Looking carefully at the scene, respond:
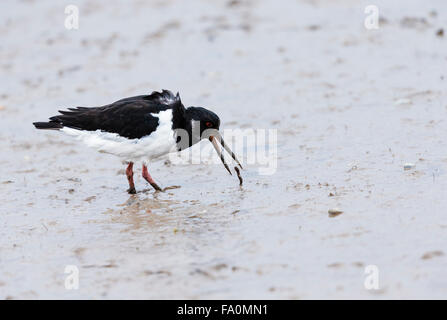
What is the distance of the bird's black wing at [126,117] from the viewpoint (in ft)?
25.8

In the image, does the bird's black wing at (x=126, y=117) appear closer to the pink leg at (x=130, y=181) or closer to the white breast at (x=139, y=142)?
A: the white breast at (x=139, y=142)

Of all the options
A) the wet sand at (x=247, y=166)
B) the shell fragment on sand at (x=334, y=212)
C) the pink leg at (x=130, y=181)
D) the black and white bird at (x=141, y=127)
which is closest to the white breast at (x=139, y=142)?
the black and white bird at (x=141, y=127)

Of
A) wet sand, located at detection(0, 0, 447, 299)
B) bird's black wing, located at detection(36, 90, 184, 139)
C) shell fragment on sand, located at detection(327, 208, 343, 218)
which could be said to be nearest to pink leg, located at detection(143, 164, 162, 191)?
wet sand, located at detection(0, 0, 447, 299)

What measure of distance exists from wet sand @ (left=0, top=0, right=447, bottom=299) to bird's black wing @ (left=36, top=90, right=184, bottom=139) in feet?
2.60

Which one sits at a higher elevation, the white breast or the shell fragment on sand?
the white breast

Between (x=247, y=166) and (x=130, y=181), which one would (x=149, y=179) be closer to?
(x=130, y=181)

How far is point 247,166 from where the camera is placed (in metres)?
8.64

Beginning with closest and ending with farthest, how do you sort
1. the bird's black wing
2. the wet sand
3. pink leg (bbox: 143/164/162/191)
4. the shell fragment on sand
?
the wet sand → the shell fragment on sand → the bird's black wing → pink leg (bbox: 143/164/162/191)

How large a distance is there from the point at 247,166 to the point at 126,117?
A: 5.52 ft

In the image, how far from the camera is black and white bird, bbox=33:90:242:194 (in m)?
7.88

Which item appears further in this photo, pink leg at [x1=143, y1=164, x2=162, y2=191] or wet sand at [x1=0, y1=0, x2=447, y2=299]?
pink leg at [x1=143, y1=164, x2=162, y2=191]

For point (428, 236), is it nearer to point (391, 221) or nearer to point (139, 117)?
point (391, 221)

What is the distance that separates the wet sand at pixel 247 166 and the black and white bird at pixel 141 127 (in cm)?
52

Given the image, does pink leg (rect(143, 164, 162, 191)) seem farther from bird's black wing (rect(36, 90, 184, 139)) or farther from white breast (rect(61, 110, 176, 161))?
bird's black wing (rect(36, 90, 184, 139))
